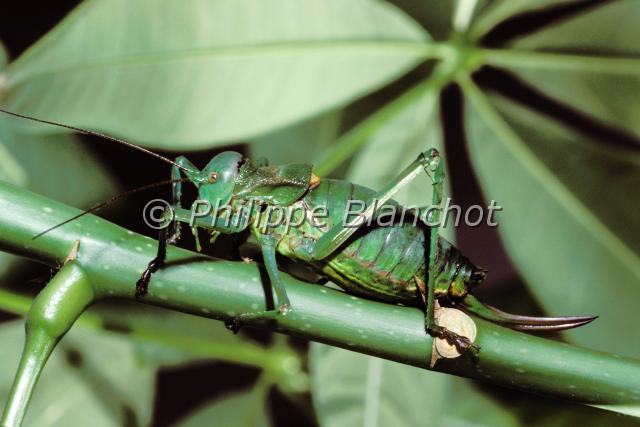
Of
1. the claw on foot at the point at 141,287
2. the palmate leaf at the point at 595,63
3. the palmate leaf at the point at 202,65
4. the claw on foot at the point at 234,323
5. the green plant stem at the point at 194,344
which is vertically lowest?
the claw on foot at the point at 141,287

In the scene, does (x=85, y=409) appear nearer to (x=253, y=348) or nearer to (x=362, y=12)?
(x=253, y=348)

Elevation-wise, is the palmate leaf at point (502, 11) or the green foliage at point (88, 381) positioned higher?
the palmate leaf at point (502, 11)

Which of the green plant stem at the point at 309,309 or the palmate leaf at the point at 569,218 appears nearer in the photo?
the green plant stem at the point at 309,309

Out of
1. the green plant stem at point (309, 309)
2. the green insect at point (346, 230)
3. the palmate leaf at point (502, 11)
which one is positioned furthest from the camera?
the palmate leaf at point (502, 11)

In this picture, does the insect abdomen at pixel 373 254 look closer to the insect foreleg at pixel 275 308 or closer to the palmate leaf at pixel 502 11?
the insect foreleg at pixel 275 308

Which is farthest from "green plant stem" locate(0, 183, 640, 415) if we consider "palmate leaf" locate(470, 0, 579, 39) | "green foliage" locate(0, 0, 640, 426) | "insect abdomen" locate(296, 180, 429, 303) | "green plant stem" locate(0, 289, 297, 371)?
"palmate leaf" locate(470, 0, 579, 39)

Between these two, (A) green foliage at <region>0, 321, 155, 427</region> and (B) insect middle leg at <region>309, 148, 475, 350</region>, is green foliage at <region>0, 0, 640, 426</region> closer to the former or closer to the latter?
(A) green foliage at <region>0, 321, 155, 427</region>

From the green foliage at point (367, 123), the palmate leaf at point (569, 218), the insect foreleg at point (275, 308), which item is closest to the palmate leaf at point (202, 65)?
the green foliage at point (367, 123)

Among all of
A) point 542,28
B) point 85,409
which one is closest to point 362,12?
point 542,28
